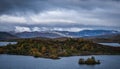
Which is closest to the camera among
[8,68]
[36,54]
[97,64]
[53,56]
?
[8,68]

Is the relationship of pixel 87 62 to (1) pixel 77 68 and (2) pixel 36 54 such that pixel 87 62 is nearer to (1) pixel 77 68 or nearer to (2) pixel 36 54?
(1) pixel 77 68

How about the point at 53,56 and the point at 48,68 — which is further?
the point at 53,56

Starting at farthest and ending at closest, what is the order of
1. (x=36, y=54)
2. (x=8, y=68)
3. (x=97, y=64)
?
1. (x=36, y=54)
2. (x=97, y=64)
3. (x=8, y=68)

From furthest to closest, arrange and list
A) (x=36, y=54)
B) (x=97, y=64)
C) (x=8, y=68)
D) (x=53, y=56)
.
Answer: (x=36, y=54) < (x=53, y=56) < (x=97, y=64) < (x=8, y=68)

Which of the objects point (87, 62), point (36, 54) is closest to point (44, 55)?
point (36, 54)

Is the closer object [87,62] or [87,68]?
[87,68]

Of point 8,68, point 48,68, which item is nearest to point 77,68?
point 48,68

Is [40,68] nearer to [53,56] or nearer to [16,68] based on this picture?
[16,68]

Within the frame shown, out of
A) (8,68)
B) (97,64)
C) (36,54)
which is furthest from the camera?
(36,54)
